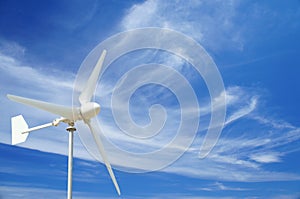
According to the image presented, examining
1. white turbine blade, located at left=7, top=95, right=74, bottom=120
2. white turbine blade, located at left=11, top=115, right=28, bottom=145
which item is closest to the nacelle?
white turbine blade, located at left=7, top=95, right=74, bottom=120

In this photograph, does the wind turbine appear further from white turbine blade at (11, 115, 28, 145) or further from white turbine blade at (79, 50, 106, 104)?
white turbine blade at (11, 115, 28, 145)

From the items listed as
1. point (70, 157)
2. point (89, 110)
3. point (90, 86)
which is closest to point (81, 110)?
point (89, 110)

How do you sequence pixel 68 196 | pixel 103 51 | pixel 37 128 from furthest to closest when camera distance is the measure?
pixel 37 128 < pixel 68 196 < pixel 103 51

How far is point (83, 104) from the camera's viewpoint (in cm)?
1811

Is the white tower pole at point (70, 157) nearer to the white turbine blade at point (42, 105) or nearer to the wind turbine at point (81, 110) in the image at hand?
the wind turbine at point (81, 110)

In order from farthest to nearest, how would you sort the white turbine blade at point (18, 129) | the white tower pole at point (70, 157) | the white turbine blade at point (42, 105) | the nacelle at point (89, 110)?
the white turbine blade at point (18, 129), the white tower pole at point (70, 157), the nacelle at point (89, 110), the white turbine blade at point (42, 105)

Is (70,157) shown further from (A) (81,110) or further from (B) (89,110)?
(B) (89,110)

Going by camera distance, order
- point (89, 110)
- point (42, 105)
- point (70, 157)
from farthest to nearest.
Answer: point (70, 157)
point (89, 110)
point (42, 105)

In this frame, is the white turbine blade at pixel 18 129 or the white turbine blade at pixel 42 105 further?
the white turbine blade at pixel 18 129

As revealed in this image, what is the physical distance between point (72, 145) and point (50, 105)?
105 inches

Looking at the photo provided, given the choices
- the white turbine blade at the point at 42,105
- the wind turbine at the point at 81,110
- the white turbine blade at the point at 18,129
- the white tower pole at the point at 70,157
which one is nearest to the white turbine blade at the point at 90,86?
the wind turbine at the point at 81,110

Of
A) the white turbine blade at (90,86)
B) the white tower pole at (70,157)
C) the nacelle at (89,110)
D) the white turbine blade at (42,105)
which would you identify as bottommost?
the white tower pole at (70,157)

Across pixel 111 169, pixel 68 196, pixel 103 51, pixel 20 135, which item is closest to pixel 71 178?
pixel 68 196

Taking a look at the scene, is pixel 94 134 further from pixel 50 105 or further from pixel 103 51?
pixel 103 51
